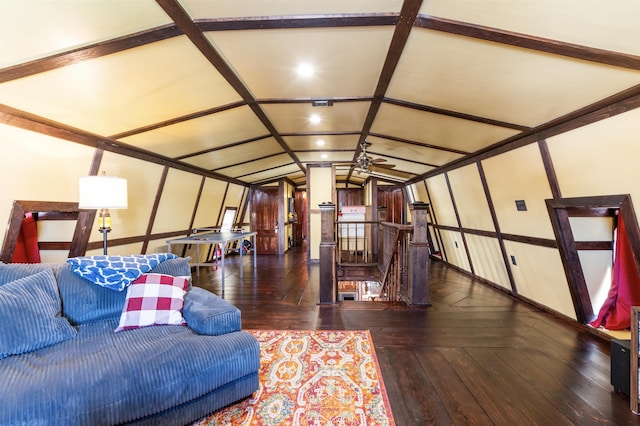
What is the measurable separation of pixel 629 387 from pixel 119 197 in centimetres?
424

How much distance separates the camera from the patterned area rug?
1567mm

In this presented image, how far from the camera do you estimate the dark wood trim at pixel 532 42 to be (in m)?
1.52

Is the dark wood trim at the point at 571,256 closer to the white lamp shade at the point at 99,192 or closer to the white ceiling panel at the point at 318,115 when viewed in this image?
the white ceiling panel at the point at 318,115

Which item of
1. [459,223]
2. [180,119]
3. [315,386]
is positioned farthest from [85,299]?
[459,223]

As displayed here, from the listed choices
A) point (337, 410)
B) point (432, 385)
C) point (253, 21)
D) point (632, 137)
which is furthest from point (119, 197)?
point (632, 137)

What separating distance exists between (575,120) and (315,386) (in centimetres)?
298

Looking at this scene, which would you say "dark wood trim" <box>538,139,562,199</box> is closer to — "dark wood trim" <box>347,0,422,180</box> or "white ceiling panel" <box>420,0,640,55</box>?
"white ceiling panel" <box>420,0,640,55</box>

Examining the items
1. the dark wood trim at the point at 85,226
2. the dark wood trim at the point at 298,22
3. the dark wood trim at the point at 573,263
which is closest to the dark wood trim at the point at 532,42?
the dark wood trim at the point at 298,22

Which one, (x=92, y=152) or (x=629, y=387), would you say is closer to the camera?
(x=629, y=387)

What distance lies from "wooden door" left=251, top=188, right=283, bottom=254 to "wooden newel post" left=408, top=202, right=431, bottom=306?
5086mm

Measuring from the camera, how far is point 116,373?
1331 millimetres

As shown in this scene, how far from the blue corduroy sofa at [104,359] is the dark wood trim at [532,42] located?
2.33 metres

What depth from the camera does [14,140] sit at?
211 centimetres

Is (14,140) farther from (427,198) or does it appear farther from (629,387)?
(427,198)
